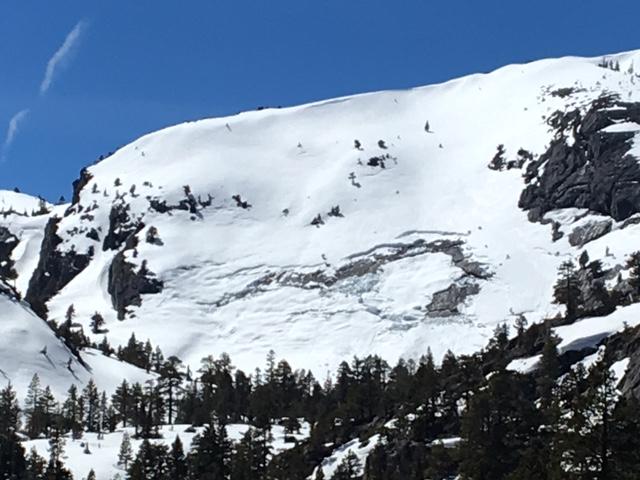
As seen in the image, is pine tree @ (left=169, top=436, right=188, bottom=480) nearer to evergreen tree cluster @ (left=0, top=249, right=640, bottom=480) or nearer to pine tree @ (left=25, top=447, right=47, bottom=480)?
evergreen tree cluster @ (left=0, top=249, right=640, bottom=480)

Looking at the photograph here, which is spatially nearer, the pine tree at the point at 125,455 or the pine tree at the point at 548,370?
the pine tree at the point at 548,370

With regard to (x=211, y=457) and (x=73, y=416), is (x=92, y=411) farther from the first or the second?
(x=211, y=457)

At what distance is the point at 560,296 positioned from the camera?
14125cm

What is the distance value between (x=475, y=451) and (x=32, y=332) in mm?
137488

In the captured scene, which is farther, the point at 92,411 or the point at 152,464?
the point at 92,411

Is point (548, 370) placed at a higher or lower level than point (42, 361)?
lower

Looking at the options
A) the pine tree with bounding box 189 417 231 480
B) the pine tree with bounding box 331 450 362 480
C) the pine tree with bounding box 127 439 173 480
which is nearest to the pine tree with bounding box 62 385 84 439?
the pine tree with bounding box 127 439 173 480

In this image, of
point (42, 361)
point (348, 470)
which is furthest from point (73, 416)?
point (348, 470)

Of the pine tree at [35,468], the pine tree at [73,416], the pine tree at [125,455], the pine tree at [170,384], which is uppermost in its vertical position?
the pine tree at [170,384]

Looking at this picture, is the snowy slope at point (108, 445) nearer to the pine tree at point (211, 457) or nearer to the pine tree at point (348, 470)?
the pine tree at point (348, 470)

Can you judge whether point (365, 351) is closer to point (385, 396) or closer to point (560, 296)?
point (560, 296)

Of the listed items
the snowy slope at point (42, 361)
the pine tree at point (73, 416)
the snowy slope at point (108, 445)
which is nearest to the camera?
the snowy slope at point (108, 445)

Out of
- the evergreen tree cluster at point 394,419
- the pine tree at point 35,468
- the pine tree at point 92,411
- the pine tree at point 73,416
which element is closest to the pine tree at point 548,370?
the evergreen tree cluster at point 394,419

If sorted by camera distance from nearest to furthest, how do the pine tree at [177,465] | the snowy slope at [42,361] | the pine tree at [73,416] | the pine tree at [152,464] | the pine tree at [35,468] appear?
the pine tree at [152,464] → the pine tree at [177,465] → the pine tree at [35,468] → the pine tree at [73,416] → the snowy slope at [42,361]
